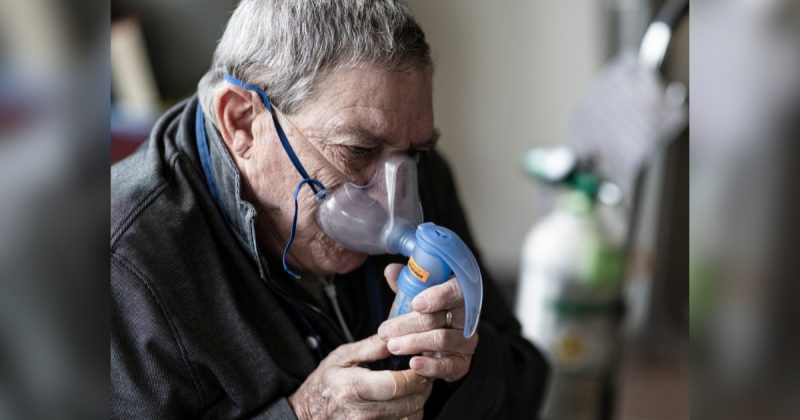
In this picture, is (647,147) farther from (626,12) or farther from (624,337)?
(626,12)

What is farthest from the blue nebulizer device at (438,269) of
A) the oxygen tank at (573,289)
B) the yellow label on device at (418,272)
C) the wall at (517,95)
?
the oxygen tank at (573,289)

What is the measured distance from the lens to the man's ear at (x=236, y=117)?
0.87 meters

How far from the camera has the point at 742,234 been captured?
650mm

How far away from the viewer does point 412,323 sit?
80 cm

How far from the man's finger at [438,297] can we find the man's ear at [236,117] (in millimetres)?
247

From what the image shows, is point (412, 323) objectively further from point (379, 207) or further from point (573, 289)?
point (573, 289)

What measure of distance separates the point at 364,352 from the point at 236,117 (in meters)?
0.27

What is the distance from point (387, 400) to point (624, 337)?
3.15 feet

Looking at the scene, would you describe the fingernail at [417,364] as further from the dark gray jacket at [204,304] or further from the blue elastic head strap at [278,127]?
the blue elastic head strap at [278,127]

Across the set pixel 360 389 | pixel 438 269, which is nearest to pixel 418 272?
pixel 438 269

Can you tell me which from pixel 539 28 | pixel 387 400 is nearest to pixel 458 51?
pixel 387 400

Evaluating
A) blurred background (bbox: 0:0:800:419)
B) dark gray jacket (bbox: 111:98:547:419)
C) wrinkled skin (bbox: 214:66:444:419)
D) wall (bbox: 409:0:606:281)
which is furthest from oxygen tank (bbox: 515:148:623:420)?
wrinkled skin (bbox: 214:66:444:419)

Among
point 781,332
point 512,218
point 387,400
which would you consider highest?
point 781,332

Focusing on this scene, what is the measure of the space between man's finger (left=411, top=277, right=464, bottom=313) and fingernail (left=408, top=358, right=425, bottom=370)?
54 mm
